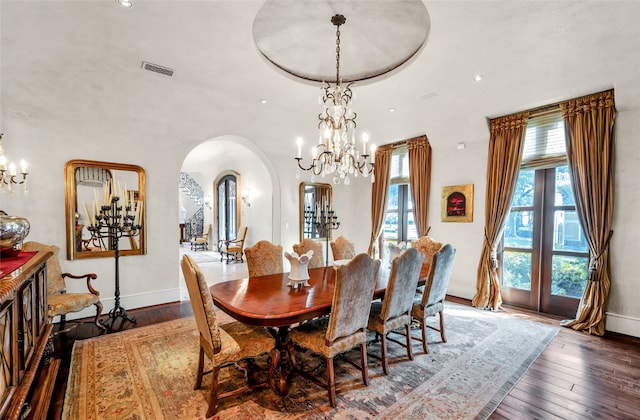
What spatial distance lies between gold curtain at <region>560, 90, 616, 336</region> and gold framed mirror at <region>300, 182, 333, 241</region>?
3928mm

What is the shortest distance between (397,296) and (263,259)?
5.01ft

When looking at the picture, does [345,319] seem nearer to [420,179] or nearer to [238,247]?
[420,179]

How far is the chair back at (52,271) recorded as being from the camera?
302cm

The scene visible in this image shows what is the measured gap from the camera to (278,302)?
6.91 ft

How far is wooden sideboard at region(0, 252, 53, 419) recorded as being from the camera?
131 cm

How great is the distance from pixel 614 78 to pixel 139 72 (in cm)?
551

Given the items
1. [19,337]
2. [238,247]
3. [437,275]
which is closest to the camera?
[19,337]

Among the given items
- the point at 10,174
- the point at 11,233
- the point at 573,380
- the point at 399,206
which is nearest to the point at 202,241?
the point at 399,206

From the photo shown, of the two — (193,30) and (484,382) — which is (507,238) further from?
(193,30)

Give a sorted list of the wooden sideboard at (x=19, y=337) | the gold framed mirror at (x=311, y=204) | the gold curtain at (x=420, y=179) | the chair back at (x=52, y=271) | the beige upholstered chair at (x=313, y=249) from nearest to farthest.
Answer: the wooden sideboard at (x=19, y=337) < the chair back at (x=52, y=271) < the beige upholstered chair at (x=313, y=249) < the gold curtain at (x=420, y=179) < the gold framed mirror at (x=311, y=204)

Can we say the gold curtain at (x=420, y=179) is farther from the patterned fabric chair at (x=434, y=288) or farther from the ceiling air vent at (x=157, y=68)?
the ceiling air vent at (x=157, y=68)

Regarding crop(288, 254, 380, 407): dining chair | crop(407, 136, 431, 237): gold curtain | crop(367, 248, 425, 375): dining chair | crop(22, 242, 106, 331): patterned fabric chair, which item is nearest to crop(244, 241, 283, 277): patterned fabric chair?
crop(288, 254, 380, 407): dining chair

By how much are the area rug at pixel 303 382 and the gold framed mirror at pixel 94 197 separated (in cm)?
123

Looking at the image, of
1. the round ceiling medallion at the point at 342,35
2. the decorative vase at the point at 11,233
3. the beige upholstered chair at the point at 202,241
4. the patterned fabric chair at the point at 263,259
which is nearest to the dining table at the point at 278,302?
the patterned fabric chair at the point at 263,259
